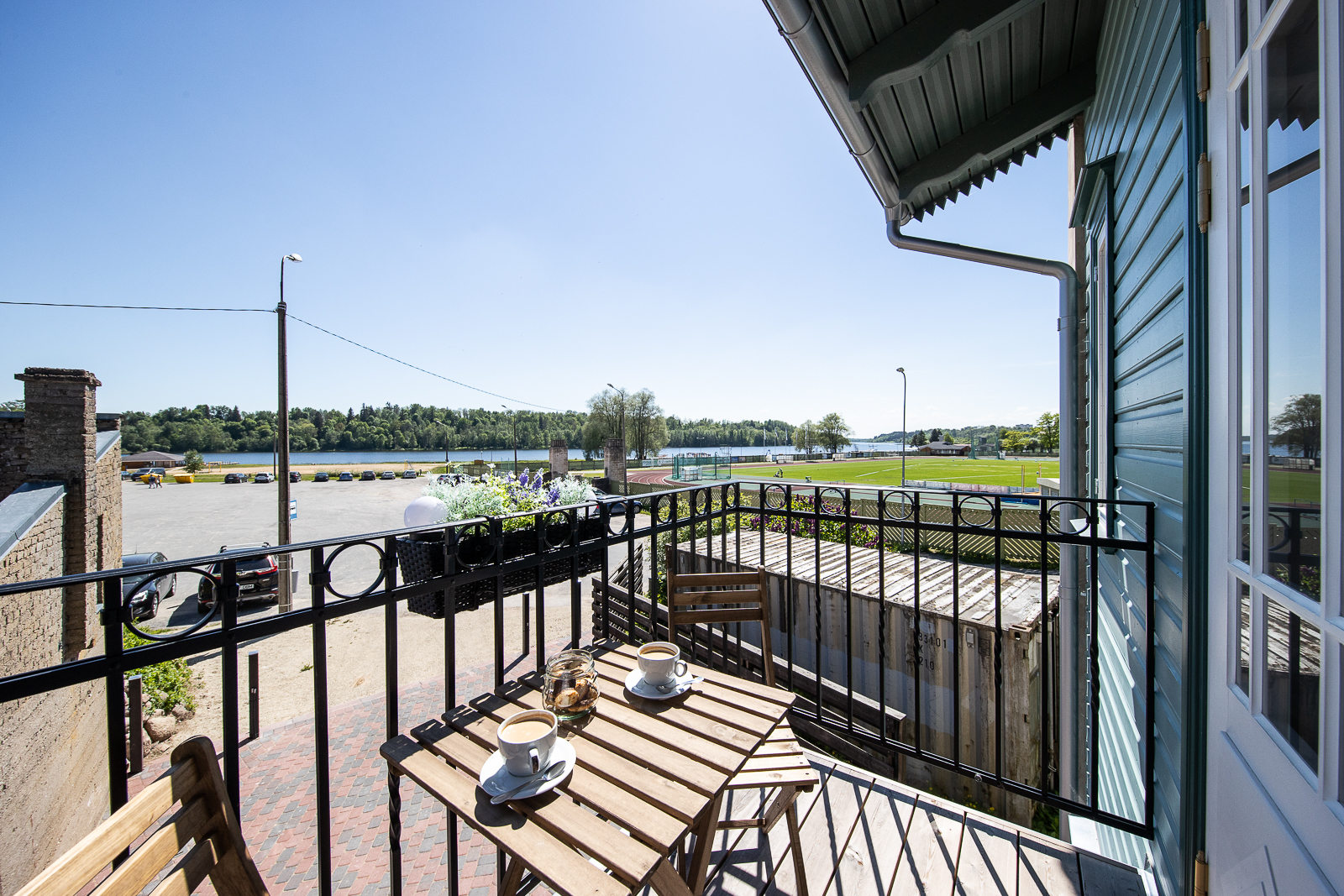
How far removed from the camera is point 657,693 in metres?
1.53

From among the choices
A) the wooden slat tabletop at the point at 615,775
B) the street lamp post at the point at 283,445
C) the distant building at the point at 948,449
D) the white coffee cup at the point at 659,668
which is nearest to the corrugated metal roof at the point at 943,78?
the white coffee cup at the point at 659,668

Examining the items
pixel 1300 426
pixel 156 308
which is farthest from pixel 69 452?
pixel 1300 426

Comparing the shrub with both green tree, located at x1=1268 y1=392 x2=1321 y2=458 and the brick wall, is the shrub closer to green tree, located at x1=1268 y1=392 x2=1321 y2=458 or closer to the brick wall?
the brick wall

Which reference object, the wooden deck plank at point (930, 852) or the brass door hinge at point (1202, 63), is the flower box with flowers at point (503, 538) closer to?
the wooden deck plank at point (930, 852)

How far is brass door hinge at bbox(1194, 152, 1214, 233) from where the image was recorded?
1208 mm

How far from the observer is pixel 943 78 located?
2.68 m

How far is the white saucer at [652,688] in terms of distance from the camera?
4.98 feet

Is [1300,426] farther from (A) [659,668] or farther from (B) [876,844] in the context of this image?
(B) [876,844]

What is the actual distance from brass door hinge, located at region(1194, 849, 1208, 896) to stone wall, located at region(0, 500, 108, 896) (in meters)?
7.64

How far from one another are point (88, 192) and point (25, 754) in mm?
12203

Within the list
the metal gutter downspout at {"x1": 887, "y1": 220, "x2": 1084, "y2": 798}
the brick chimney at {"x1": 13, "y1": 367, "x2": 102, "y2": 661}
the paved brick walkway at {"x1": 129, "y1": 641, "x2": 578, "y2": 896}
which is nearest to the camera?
the metal gutter downspout at {"x1": 887, "y1": 220, "x2": 1084, "y2": 798}

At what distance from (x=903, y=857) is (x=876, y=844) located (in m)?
0.10

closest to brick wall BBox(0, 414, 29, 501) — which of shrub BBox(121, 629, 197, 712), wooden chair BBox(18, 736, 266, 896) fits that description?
shrub BBox(121, 629, 197, 712)

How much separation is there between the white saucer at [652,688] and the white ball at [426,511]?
1.53m
